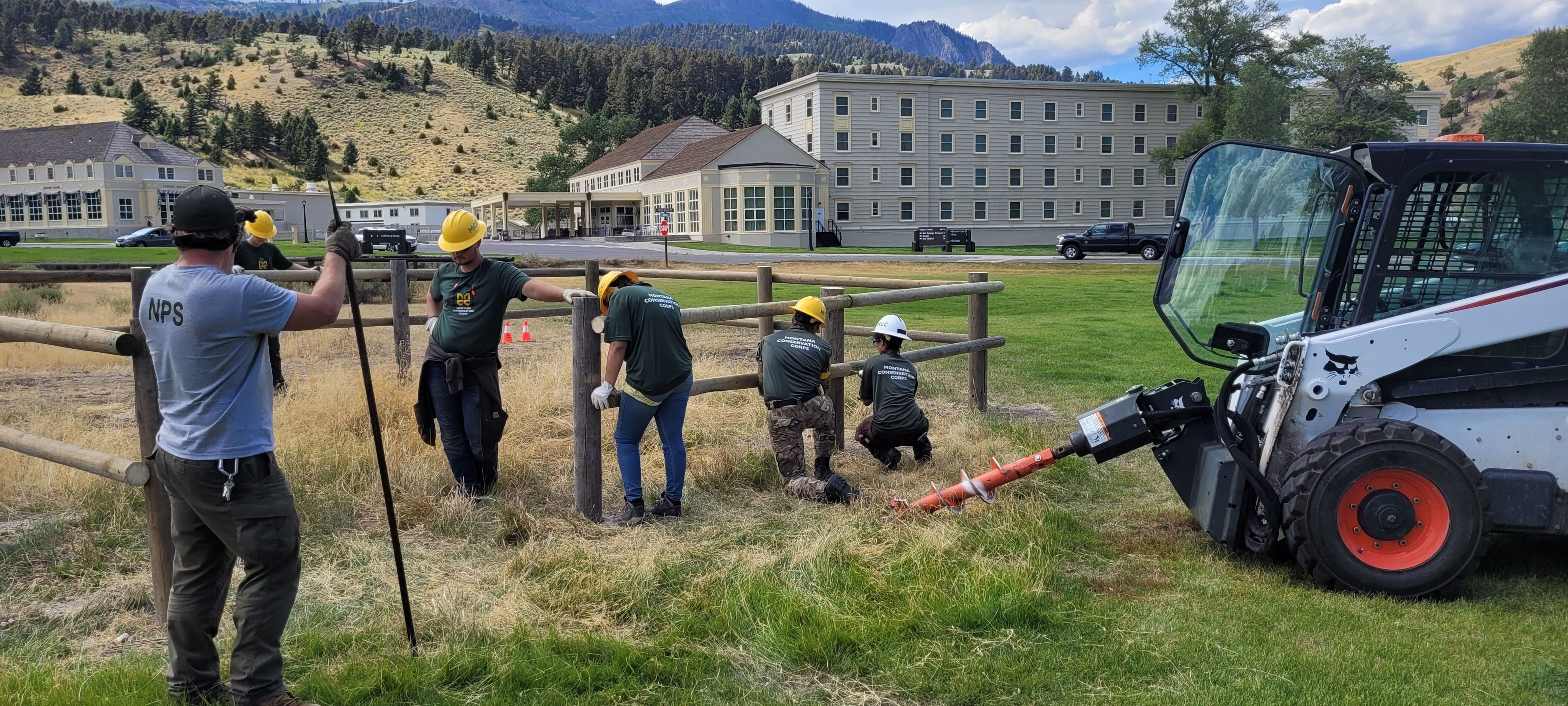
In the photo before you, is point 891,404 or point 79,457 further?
point 891,404

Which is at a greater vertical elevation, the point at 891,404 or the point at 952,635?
the point at 891,404

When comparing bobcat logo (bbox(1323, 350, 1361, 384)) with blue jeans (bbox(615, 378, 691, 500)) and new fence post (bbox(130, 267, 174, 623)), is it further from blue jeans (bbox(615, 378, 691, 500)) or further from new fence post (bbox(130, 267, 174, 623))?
new fence post (bbox(130, 267, 174, 623))

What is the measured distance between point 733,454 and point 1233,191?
11.5ft

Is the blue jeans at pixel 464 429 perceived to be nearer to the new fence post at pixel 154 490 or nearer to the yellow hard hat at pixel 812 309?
the new fence post at pixel 154 490

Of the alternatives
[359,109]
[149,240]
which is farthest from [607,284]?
[359,109]

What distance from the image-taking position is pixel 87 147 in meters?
72.5

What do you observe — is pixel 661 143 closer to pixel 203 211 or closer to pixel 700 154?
pixel 700 154

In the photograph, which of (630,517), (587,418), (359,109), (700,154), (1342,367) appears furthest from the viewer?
(359,109)

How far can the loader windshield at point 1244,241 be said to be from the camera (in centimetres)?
546

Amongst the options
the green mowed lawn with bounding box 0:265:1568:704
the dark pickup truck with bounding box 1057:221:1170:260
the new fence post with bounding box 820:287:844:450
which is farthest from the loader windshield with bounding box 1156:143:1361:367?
the dark pickup truck with bounding box 1057:221:1170:260

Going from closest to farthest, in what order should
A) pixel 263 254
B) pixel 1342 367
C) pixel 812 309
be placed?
pixel 1342 367 < pixel 812 309 < pixel 263 254

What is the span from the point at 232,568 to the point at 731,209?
55.8 m

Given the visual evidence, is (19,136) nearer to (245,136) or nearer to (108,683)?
(245,136)

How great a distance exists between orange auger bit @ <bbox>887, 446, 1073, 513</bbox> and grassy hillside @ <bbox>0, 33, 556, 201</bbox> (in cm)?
9366
